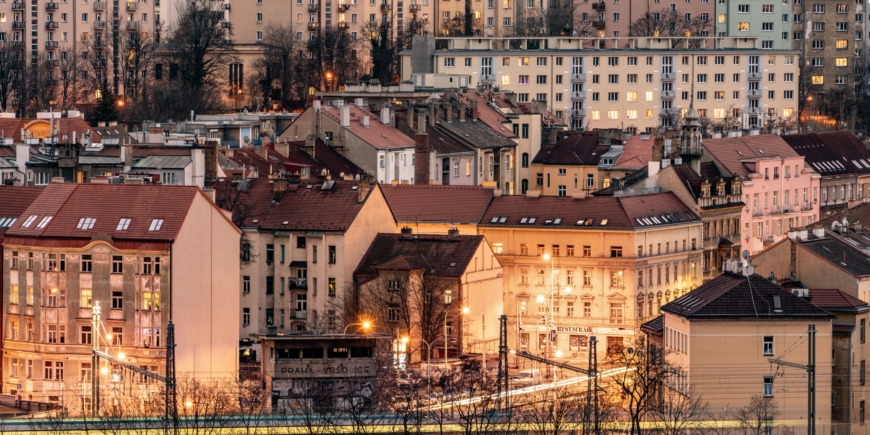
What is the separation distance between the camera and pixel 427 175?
5335 inches

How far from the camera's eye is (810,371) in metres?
86.6

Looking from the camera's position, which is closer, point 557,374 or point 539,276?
point 557,374

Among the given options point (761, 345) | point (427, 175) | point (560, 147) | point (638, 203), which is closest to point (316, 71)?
point (560, 147)

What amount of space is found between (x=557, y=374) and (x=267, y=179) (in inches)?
735

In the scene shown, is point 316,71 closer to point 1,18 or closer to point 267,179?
point 1,18

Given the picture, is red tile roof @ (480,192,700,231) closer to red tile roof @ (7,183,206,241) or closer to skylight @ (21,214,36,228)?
red tile roof @ (7,183,206,241)

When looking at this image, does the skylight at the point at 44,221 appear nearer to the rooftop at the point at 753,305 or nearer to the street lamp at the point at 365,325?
the street lamp at the point at 365,325

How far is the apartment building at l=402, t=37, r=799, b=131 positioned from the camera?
185 m

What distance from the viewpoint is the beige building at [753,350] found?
89.4 meters

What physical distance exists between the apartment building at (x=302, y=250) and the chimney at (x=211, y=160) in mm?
7305

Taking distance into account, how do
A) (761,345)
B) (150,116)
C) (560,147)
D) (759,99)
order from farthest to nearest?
(759,99), (150,116), (560,147), (761,345)

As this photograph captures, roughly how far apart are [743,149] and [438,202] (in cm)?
2800

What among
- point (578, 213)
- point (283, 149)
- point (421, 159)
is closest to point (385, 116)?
point (421, 159)

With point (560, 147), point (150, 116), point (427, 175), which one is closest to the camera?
point (427, 175)
